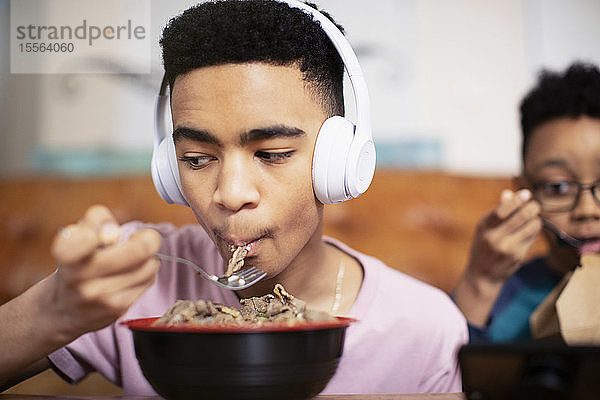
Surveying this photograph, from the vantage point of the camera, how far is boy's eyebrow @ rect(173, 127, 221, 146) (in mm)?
779

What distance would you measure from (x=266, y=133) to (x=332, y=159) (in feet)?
0.29

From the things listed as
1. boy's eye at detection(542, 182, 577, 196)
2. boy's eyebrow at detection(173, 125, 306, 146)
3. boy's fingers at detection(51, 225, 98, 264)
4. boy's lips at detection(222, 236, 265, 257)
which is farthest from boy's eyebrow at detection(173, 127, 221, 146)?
boy's eye at detection(542, 182, 577, 196)

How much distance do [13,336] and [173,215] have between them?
750mm

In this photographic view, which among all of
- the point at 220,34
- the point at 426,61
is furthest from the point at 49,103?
the point at 426,61

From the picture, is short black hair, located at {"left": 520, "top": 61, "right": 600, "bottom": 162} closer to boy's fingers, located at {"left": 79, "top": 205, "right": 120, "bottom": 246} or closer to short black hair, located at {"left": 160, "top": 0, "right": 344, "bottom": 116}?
short black hair, located at {"left": 160, "top": 0, "right": 344, "bottom": 116}

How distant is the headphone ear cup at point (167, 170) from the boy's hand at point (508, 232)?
0.61 m

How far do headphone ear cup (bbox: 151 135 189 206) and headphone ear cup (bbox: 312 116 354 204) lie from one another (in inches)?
7.5

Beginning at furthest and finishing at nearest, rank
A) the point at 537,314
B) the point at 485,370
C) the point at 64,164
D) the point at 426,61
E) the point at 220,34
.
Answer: the point at 426,61
the point at 64,164
the point at 537,314
the point at 220,34
the point at 485,370

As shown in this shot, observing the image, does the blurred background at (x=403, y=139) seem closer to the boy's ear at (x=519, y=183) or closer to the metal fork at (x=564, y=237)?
the boy's ear at (x=519, y=183)

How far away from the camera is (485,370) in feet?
1.85

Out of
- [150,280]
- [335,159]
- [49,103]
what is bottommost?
[150,280]

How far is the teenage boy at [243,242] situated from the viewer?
0.62m

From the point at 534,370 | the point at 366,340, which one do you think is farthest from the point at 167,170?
the point at 534,370

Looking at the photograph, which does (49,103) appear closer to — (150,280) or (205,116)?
(205,116)
